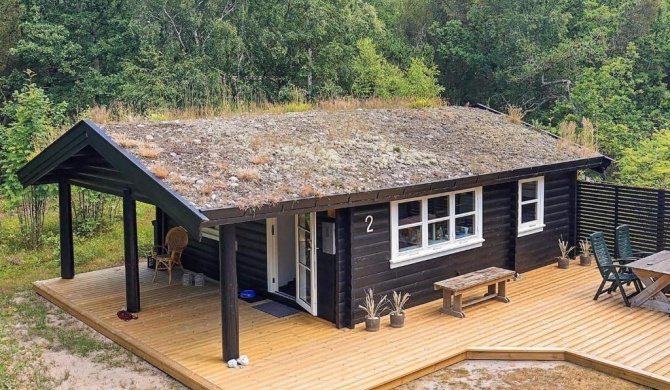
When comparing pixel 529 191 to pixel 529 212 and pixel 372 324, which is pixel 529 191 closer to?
pixel 529 212

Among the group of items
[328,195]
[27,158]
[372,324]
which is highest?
[27,158]

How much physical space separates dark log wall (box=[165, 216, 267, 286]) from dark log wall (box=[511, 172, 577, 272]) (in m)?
4.20

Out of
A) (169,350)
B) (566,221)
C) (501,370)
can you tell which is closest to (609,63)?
(566,221)

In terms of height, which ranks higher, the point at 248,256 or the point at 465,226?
the point at 465,226

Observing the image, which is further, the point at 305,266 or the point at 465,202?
the point at 465,202

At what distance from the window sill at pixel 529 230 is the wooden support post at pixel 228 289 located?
5.51 m

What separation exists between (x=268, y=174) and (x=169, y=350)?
2356mm

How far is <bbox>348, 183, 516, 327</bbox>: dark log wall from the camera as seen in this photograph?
8.38 meters

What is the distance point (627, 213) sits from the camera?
38.2 ft

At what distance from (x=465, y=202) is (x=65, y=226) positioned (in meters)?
6.31

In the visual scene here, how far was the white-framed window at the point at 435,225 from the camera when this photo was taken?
885cm

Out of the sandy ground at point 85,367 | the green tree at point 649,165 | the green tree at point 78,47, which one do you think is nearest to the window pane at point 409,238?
the sandy ground at point 85,367

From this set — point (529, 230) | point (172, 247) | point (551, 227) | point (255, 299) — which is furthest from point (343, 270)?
point (551, 227)

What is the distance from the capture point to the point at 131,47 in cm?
2392
